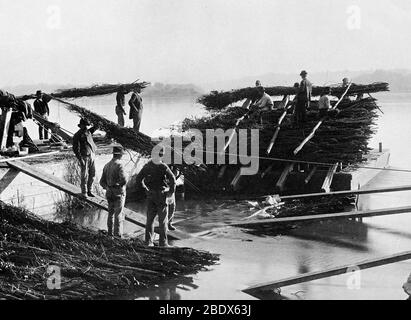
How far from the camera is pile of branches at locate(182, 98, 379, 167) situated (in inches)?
601

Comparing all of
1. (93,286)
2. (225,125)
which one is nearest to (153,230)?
(93,286)

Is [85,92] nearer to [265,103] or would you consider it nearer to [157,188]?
[265,103]

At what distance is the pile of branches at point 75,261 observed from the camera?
759 cm

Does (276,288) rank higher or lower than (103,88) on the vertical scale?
lower

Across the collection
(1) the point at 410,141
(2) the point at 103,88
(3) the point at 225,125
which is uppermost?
(2) the point at 103,88

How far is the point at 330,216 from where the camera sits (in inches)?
399

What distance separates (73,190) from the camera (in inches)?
456

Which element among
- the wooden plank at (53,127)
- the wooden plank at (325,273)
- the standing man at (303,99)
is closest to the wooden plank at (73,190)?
the wooden plank at (53,127)

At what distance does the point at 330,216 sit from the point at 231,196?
229 inches

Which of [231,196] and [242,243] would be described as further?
[231,196]

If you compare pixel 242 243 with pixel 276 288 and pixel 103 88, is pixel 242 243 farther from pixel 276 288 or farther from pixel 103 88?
pixel 103 88

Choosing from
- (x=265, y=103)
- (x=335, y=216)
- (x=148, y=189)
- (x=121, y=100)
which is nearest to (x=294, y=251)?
(x=335, y=216)

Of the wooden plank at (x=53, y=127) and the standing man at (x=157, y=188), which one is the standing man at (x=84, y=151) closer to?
the standing man at (x=157, y=188)

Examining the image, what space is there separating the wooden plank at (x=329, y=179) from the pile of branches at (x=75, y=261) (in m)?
5.28
